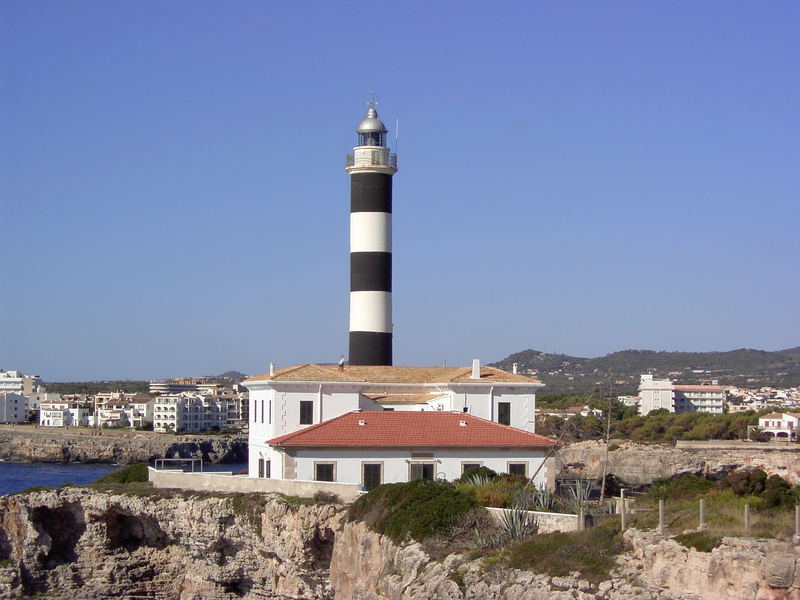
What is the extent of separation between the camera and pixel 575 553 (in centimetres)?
1853

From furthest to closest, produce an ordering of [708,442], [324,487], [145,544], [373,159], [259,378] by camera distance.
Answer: [708,442]
[373,159]
[259,378]
[145,544]
[324,487]

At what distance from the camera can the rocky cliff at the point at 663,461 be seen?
242 feet

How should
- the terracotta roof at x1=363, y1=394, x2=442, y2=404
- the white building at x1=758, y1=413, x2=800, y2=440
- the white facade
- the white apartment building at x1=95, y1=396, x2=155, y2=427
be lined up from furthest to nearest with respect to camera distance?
the white apartment building at x1=95, y1=396, x2=155, y2=427, the white building at x1=758, y1=413, x2=800, y2=440, the terracotta roof at x1=363, y1=394, x2=442, y2=404, the white facade

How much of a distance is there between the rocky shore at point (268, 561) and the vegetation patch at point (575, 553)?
214 millimetres

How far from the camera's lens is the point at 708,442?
85.4m

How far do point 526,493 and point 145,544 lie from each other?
46.8 feet

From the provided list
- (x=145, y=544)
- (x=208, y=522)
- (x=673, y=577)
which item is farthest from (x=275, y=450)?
(x=673, y=577)

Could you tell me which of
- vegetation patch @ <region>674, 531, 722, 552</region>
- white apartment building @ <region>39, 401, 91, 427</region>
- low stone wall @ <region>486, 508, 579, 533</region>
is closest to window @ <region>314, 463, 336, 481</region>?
low stone wall @ <region>486, 508, 579, 533</region>

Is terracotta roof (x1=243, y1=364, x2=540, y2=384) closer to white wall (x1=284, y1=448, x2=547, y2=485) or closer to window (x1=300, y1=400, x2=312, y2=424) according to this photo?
window (x1=300, y1=400, x2=312, y2=424)

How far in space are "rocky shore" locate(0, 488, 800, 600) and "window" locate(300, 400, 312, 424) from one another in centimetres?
446

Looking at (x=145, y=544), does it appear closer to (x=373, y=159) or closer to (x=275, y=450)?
(x=275, y=450)

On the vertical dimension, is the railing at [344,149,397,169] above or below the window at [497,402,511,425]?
above

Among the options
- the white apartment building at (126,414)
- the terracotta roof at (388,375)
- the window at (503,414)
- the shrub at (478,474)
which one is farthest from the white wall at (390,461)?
the white apartment building at (126,414)

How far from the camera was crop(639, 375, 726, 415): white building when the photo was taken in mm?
128125
